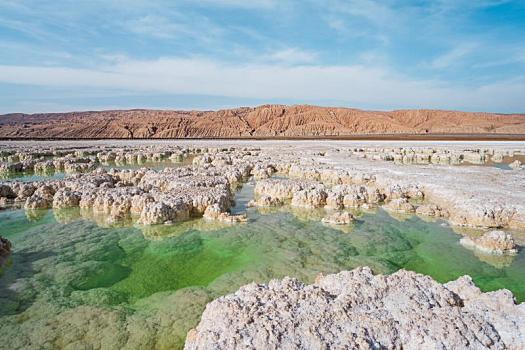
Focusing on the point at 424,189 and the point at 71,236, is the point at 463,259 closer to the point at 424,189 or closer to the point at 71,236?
the point at 424,189

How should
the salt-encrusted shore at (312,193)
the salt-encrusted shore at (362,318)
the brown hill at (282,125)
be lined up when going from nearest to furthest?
1. the salt-encrusted shore at (362,318)
2. the salt-encrusted shore at (312,193)
3. the brown hill at (282,125)

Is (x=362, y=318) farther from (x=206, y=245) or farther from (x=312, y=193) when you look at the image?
(x=312, y=193)

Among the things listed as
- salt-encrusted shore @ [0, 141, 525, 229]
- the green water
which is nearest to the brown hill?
salt-encrusted shore @ [0, 141, 525, 229]

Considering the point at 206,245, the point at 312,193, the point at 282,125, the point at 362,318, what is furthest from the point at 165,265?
the point at 282,125

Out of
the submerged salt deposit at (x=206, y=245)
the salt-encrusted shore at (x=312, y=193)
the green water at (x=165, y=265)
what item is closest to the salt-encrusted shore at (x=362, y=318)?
the submerged salt deposit at (x=206, y=245)

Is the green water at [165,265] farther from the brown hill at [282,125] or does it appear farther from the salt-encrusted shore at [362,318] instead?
the brown hill at [282,125]
